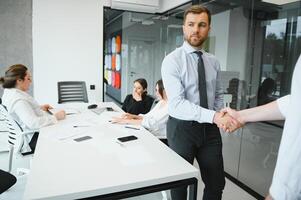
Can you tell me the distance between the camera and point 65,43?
454cm

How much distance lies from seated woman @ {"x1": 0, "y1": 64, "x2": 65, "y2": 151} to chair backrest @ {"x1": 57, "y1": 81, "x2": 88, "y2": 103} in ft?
5.12

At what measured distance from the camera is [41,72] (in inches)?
175

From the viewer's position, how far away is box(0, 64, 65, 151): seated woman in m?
2.24

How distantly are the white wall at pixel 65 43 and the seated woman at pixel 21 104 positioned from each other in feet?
6.85

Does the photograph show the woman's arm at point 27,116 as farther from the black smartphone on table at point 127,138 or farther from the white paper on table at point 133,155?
the white paper on table at point 133,155

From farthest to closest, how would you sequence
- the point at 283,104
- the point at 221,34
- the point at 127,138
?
the point at 221,34 → the point at 127,138 → the point at 283,104

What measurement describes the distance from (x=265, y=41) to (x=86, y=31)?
332 cm

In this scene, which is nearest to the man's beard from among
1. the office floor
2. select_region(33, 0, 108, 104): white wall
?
the office floor

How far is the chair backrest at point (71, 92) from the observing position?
4.07m

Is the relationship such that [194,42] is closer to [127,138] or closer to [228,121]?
[228,121]

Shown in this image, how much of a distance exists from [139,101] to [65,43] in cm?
216

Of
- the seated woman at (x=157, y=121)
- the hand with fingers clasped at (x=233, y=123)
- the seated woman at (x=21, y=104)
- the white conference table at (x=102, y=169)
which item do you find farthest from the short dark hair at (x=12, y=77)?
the hand with fingers clasped at (x=233, y=123)

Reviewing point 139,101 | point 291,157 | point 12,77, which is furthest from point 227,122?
point 12,77

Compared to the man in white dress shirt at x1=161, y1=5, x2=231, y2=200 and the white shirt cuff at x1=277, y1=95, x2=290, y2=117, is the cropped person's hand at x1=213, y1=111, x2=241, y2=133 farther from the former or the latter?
the white shirt cuff at x1=277, y1=95, x2=290, y2=117
